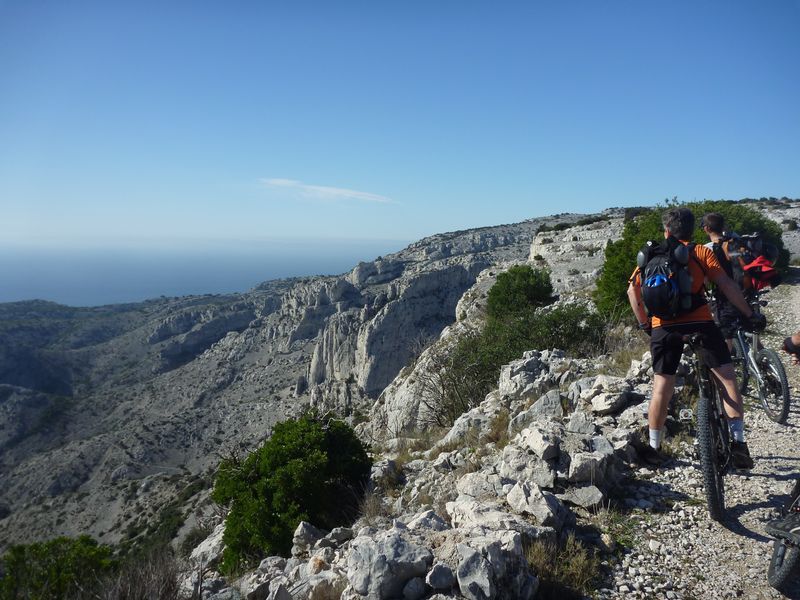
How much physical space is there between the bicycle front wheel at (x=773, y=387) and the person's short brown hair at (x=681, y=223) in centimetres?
283

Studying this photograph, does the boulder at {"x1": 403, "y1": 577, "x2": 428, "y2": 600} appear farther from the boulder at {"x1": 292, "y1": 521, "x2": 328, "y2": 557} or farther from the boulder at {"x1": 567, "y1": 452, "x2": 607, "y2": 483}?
the boulder at {"x1": 292, "y1": 521, "x2": 328, "y2": 557}

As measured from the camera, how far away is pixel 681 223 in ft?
11.7

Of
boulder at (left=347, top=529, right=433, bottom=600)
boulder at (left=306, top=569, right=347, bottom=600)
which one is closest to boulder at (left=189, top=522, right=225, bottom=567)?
boulder at (left=306, top=569, right=347, bottom=600)

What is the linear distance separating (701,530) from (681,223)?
8.03 feet

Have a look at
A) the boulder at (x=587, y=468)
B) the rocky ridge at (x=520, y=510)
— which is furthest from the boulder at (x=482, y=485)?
the boulder at (x=587, y=468)

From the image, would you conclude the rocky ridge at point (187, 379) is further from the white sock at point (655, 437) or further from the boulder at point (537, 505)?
the boulder at point (537, 505)

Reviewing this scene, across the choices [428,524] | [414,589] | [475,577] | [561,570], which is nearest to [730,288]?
[561,570]

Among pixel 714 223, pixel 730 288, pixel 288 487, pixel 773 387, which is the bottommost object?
pixel 288 487

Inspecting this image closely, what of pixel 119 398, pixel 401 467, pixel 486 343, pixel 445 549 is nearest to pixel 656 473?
pixel 445 549

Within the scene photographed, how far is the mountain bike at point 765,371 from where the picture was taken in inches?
199

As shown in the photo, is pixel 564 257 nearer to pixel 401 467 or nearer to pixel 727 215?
pixel 727 215

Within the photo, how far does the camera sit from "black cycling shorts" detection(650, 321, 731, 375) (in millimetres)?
3498

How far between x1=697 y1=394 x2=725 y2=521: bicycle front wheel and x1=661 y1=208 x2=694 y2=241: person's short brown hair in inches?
51.8

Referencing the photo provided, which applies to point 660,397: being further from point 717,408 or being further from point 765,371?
point 765,371
